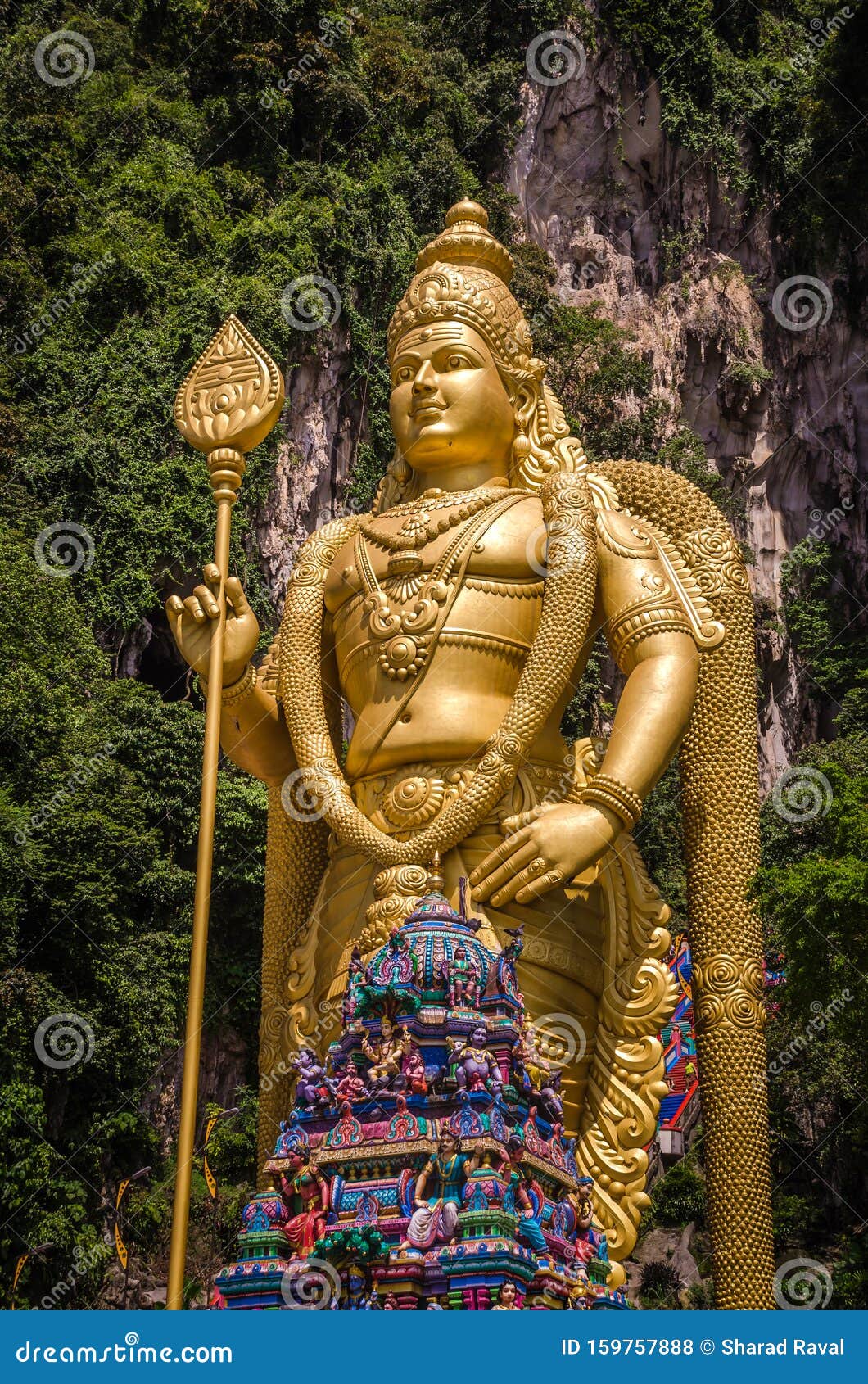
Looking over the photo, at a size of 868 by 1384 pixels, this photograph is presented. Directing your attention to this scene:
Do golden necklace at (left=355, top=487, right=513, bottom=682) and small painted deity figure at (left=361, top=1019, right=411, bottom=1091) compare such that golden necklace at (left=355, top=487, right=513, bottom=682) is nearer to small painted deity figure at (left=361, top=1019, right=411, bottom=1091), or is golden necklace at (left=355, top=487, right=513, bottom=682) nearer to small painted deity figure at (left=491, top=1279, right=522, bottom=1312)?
small painted deity figure at (left=361, top=1019, right=411, bottom=1091)

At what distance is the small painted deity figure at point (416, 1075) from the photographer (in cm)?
531

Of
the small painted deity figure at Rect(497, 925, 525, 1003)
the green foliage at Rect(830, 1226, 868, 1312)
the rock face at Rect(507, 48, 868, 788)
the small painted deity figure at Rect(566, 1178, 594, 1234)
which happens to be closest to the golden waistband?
the small painted deity figure at Rect(497, 925, 525, 1003)

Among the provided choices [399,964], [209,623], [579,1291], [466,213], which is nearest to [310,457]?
[466,213]

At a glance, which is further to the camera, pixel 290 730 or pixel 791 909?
pixel 791 909

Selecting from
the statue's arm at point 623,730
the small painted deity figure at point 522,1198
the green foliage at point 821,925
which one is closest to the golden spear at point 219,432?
the statue's arm at point 623,730

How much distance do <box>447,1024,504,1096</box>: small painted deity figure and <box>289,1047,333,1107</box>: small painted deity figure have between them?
51cm

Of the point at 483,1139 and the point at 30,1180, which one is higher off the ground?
the point at 30,1180

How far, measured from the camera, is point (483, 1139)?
507cm

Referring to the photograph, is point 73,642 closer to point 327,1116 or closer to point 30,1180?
point 30,1180

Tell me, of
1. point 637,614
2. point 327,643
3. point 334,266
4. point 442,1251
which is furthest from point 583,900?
point 334,266

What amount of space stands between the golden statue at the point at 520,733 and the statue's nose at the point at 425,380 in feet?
0.04

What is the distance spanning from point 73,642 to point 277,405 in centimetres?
→ 696

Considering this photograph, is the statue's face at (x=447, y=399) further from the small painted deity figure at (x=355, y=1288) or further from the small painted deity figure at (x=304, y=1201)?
the small painted deity figure at (x=355, y=1288)

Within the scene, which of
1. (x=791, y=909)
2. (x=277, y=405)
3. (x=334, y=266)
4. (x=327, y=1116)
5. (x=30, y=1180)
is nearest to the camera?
(x=327, y=1116)
